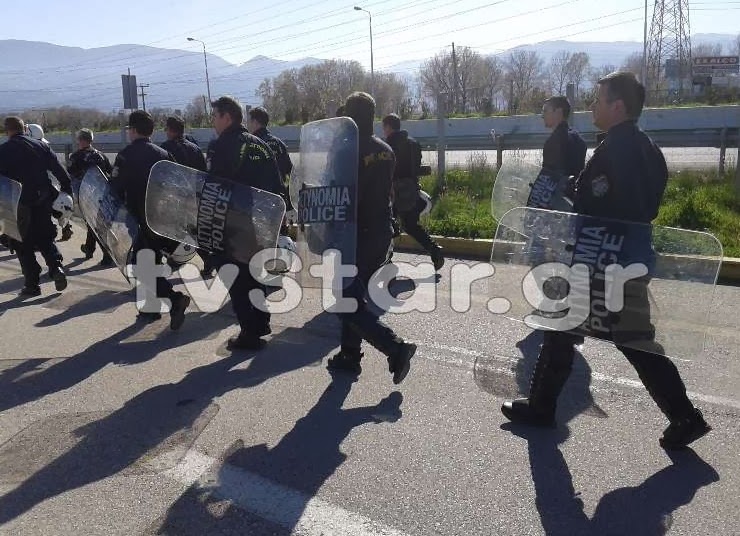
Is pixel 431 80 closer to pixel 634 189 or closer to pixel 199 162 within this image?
pixel 199 162

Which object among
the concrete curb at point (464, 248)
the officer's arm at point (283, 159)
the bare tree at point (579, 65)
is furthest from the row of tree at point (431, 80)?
the officer's arm at point (283, 159)

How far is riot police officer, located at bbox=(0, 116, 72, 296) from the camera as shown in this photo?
22.8 feet

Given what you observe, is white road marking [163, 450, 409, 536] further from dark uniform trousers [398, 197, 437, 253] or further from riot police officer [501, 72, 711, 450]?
dark uniform trousers [398, 197, 437, 253]

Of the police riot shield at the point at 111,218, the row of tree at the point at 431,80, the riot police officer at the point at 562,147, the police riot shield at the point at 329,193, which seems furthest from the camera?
the row of tree at the point at 431,80

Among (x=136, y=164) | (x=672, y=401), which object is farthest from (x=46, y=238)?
(x=672, y=401)

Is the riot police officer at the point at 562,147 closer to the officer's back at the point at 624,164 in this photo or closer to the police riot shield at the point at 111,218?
the officer's back at the point at 624,164

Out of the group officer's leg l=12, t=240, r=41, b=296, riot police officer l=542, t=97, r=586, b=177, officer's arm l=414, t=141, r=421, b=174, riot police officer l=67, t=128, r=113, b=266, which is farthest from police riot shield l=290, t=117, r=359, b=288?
riot police officer l=67, t=128, r=113, b=266

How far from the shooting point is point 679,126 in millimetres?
25547

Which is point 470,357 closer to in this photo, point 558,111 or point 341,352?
point 341,352

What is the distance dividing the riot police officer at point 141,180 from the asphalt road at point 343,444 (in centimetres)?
34

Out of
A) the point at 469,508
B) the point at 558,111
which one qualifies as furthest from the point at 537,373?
the point at 558,111

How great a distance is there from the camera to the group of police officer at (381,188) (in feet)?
11.3

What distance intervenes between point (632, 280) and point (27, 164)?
235 inches

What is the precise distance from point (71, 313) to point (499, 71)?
6530 cm
